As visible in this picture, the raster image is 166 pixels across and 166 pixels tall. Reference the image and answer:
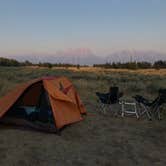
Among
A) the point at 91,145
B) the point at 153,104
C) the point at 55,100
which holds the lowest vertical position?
the point at 91,145

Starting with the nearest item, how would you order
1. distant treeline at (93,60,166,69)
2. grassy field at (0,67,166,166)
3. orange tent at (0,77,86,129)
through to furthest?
1. grassy field at (0,67,166,166)
2. orange tent at (0,77,86,129)
3. distant treeline at (93,60,166,69)

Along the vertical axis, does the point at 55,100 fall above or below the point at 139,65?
above

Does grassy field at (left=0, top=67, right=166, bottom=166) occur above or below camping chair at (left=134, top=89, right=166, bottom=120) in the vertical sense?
below

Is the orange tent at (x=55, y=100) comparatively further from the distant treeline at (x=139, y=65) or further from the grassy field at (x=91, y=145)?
the distant treeline at (x=139, y=65)

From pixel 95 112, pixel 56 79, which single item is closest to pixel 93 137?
pixel 56 79

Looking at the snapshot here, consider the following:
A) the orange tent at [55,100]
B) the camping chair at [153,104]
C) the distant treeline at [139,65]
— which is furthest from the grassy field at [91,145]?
the distant treeline at [139,65]

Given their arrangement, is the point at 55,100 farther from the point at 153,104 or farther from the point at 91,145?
the point at 153,104

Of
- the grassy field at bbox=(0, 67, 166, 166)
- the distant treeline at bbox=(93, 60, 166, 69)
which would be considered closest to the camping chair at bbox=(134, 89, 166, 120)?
the grassy field at bbox=(0, 67, 166, 166)

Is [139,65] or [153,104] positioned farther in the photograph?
[139,65]

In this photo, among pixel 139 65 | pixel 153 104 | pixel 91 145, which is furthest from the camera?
pixel 139 65

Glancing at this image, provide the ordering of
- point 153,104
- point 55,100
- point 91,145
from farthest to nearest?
point 153,104 < point 55,100 < point 91,145

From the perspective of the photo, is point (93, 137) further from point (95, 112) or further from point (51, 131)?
point (95, 112)

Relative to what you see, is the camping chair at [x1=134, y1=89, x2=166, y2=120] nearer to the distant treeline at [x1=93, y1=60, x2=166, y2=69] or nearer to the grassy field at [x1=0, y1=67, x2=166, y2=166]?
the grassy field at [x1=0, y1=67, x2=166, y2=166]

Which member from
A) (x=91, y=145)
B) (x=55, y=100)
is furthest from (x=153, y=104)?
(x=91, y=145)
